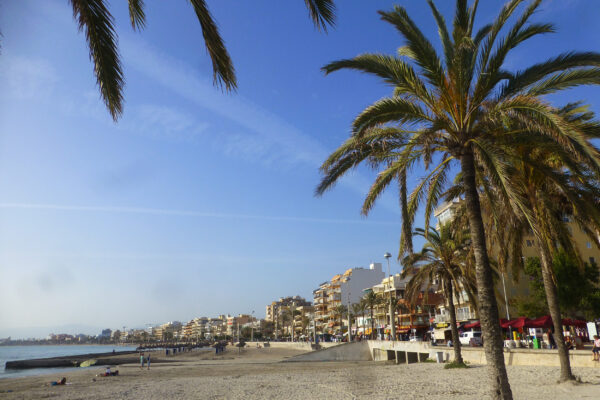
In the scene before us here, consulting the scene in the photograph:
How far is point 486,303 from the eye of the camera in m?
8.15

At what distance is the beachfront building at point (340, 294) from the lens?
10231 centimetres

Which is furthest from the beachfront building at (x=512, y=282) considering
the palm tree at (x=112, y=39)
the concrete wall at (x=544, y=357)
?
the palm tree at (x=112, y=39)

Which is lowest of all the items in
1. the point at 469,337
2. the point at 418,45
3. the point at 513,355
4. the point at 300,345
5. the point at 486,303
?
→ the point at 300,345

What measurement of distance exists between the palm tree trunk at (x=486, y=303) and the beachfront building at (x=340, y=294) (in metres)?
88.7

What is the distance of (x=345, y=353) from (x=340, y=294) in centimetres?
6330

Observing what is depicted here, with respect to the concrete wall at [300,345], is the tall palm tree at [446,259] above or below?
above

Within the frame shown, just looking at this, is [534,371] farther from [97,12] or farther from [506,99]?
[97,12]

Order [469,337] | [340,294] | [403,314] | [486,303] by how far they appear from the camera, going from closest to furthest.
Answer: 1. [486,303]
2. [469,337]
3. [403,314]
4. [340,294]

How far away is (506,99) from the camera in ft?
30.1

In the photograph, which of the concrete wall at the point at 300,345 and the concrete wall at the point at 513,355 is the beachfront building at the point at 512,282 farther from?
the concrete wall at the point at 300,345

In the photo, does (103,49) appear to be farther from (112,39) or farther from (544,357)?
(544,357)

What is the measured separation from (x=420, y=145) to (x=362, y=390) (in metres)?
14.5

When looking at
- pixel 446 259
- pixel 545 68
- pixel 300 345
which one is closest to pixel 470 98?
pixel 545 68

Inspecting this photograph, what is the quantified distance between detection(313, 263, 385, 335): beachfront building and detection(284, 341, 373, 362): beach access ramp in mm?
44706
